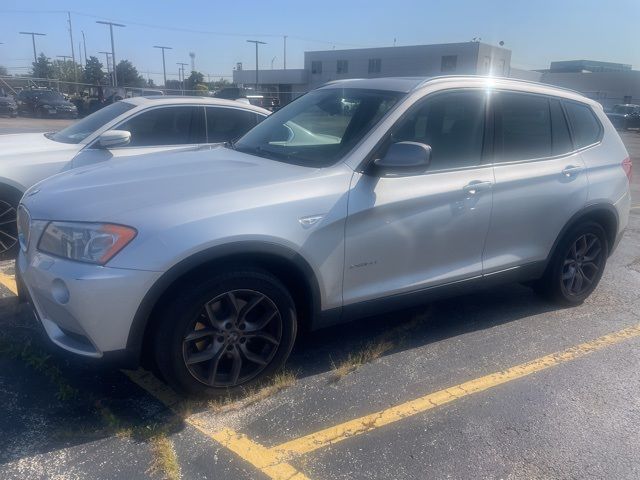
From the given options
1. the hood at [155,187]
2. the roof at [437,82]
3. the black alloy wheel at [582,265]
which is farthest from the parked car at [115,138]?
the black alloy wheel at [582,265]

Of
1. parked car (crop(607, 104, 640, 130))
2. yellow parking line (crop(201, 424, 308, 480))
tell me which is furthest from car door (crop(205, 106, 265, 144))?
parked car (crop(607, 104, 640, 130))

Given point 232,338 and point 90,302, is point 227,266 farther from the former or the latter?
point 90,302

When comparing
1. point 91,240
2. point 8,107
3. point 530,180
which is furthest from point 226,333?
point 8,107

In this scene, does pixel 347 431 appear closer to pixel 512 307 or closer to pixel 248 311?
pixel 248 311

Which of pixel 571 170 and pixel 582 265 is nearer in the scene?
pixel 571 170

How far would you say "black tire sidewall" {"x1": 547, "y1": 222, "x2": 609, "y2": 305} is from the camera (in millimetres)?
4598

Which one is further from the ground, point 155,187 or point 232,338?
point 155,187

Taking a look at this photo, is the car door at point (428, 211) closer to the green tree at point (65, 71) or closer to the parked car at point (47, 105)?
the parked car at point (47, 105)

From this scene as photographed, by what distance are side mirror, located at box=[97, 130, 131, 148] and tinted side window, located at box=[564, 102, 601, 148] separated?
4000 millimetres

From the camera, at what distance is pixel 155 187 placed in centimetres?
319

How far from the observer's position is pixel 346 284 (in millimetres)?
3461

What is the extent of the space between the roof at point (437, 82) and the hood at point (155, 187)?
98cm

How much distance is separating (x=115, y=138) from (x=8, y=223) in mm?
1278

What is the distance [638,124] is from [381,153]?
38642 millimetres
